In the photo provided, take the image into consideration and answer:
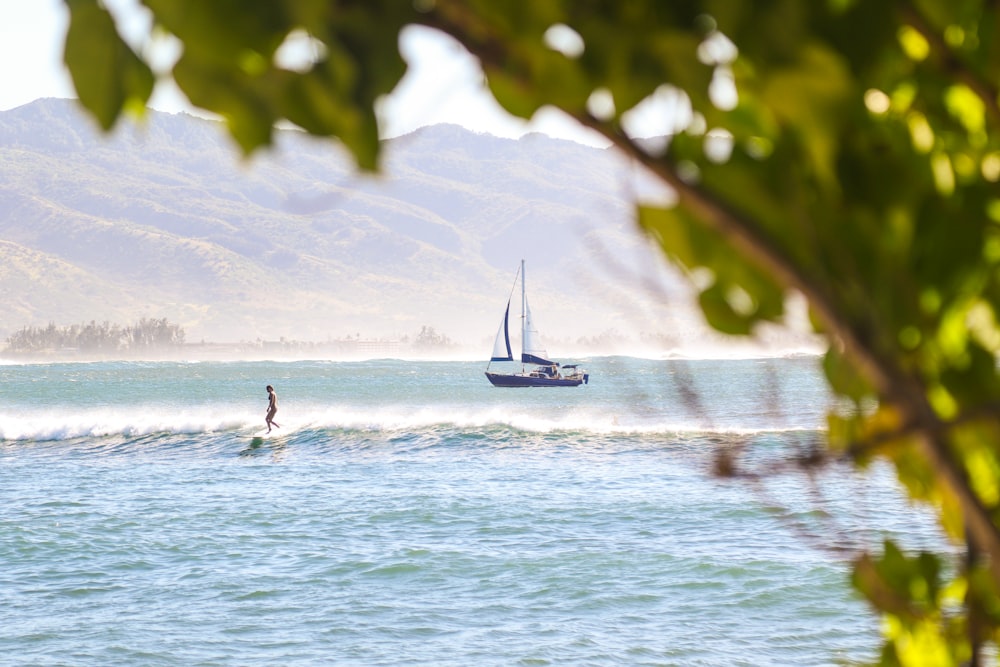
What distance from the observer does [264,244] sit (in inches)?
6225

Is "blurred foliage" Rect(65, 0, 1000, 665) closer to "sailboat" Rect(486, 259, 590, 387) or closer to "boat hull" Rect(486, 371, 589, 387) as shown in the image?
"sailboat" Rect(486, 259, 590, 387)

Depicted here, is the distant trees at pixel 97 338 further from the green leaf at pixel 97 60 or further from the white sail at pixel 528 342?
the green leaf at pixel 97 60

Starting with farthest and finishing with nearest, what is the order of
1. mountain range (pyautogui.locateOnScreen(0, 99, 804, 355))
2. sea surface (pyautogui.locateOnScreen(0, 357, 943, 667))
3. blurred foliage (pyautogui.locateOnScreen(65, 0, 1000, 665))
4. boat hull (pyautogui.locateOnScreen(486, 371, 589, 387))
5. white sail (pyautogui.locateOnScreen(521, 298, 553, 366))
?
mountain range (pyautogui.locateOnScreen(0, 99, 804, 355)) < boat hull (pyautogui.locateOnScreen(486, 371, 589, 387)) < white sail (pyautogui.locateOnScreen(521, 298, 553, 366)) < sea surface (pyautogui.locateOnScreen(0, 357, 943, 667)) < blurred foliage (pyautogui.locateOnScreen(65, 0, 1000, 665))

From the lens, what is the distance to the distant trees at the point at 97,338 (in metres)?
138

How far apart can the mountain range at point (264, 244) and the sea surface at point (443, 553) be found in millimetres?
102971

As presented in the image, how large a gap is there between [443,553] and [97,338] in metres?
139

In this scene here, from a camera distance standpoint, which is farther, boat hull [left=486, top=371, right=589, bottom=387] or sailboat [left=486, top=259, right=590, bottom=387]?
boat hull [left=486, top=371, right=589, bottom=387]

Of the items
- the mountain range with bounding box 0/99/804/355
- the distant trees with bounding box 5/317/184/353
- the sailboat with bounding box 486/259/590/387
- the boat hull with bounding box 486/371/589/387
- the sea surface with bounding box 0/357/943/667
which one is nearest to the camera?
the sea surface with bounding box 0/357/943/667

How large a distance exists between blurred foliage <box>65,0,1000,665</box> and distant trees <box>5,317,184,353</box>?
148m

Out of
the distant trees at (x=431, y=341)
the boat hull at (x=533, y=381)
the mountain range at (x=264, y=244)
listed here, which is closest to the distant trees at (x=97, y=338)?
the mountain range at (x=264, y=244)

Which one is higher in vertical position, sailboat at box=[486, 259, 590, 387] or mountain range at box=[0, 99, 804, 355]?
mountain range at box=[0, 99, 804, 355]

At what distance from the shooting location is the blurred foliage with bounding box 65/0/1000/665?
53 centimetres

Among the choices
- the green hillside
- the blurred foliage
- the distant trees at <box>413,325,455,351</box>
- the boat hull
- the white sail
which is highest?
the green hillside

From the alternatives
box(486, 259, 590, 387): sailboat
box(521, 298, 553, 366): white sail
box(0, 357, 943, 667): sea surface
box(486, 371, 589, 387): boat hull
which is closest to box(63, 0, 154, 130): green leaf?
box(0, 357, 943, 667): sea surface
